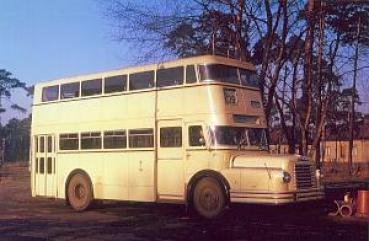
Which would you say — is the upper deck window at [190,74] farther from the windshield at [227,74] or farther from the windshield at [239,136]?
the windshield at [239,136]

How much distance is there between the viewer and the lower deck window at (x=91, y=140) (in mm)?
19422

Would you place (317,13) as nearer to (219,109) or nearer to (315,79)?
(315,79)

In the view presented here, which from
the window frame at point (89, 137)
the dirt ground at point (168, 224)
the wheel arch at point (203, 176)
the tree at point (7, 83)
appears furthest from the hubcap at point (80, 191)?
the tree at point (7, 83)

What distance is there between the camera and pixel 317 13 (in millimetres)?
22422

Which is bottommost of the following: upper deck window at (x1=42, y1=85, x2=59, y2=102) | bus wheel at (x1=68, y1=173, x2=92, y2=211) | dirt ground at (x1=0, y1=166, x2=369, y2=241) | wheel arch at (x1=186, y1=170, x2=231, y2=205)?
dirt ground at (x1=0, y1=166, x2=369, y2=241)

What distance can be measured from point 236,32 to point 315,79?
3.94m

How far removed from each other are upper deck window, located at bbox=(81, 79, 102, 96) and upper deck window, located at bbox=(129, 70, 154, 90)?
4.68 feet

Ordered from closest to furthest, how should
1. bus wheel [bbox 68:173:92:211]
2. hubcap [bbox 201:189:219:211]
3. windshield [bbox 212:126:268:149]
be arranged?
hubcap [bbox 201:189:219:211] < windshield [bbox 212:126:268:149] < bus wheel [bbox 68:173:92:211]

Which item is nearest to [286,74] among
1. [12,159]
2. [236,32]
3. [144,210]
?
[236,32]

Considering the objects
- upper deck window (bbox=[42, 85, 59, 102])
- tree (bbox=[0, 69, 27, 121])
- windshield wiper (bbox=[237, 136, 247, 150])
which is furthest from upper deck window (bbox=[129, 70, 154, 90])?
tree (bbox=[0, 69, 27, 121])

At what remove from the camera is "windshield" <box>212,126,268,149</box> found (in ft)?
53.5

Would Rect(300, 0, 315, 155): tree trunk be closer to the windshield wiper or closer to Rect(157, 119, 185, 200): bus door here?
the windshield wiper

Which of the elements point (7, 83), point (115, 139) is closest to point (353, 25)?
point (115, 139)

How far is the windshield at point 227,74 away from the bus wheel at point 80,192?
5551 mm
